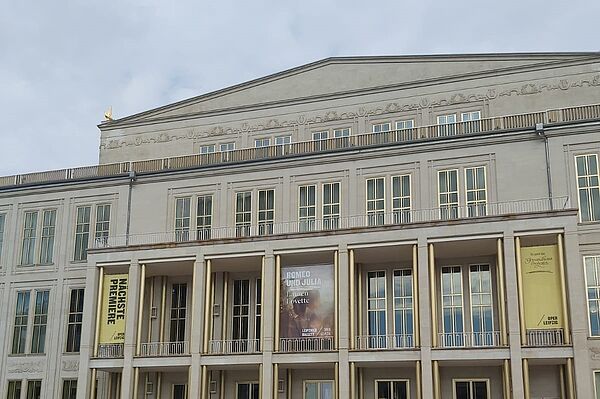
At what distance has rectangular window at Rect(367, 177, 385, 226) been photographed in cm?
4197

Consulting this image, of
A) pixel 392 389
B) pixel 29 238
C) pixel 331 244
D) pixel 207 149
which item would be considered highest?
pixel 207 149

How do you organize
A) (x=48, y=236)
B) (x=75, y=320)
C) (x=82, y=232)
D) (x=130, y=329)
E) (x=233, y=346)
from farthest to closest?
(x=48, y=236), (x=82, y=232), (x=75, y=320), (x=233, y=346), (x=130, y=329)

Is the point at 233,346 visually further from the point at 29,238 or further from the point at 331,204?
the point at 29,238

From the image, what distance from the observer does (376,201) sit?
4234cm

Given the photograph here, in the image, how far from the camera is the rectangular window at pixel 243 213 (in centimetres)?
4462

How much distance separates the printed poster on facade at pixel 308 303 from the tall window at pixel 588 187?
41.2 ft

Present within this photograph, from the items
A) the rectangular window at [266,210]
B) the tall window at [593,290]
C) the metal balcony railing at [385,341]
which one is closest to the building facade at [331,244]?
the tall window at [593,290]

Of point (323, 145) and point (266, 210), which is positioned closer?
point (323, 145)

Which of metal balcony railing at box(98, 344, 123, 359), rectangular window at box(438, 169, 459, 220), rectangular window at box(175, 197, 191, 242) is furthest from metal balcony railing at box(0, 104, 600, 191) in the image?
metal balcony railing at box(98, 344, 123, 359)

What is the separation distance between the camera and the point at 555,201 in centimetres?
3834

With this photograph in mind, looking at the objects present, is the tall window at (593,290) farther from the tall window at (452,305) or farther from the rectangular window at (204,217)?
the rectangular window at (204,217)

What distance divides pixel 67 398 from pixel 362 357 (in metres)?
18.2

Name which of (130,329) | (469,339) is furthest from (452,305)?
(130,329)

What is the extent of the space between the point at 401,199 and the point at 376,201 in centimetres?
136
